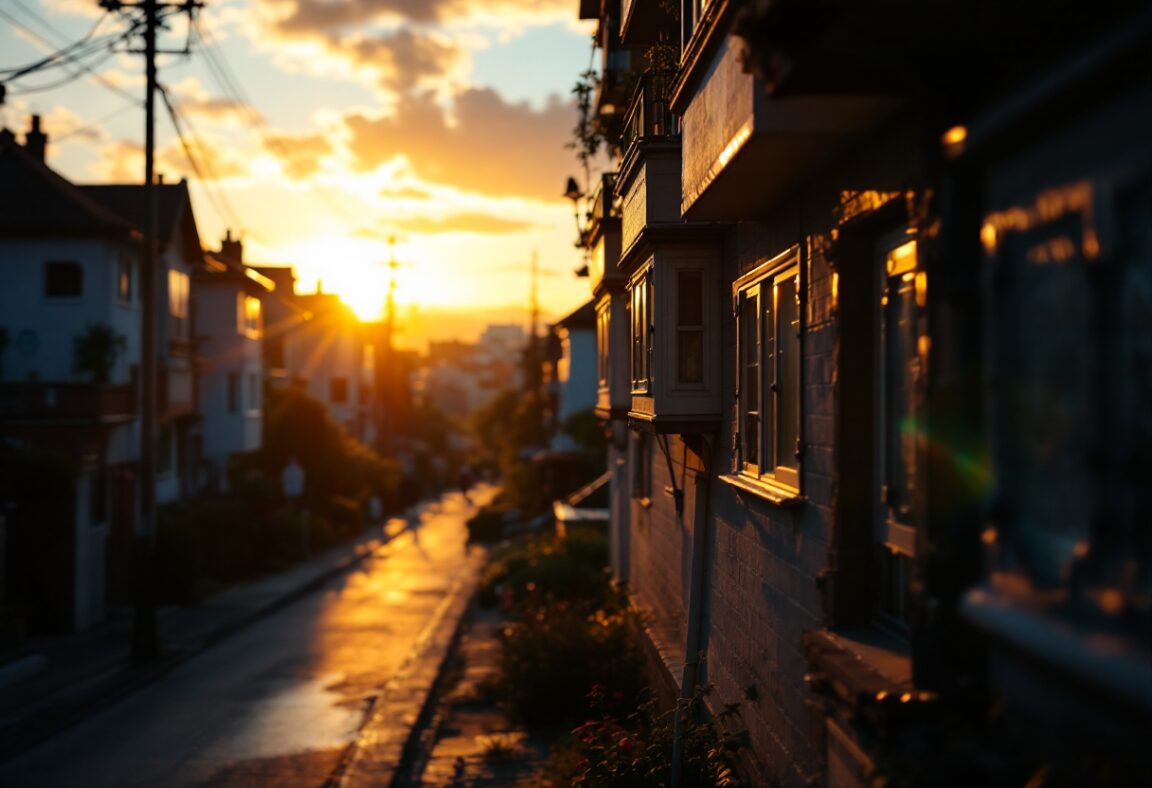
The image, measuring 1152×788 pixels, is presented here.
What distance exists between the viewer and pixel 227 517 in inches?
1209

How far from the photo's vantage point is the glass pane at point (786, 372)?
21.1 ft

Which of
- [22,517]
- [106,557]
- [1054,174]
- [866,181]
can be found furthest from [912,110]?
[106,557]

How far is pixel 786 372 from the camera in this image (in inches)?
263

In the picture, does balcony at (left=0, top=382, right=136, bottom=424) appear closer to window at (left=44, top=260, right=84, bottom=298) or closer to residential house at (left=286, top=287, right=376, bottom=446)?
window at (left=44, top=260, right=84, bottom=298)

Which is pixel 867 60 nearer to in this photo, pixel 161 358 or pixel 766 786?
pixel 766 786

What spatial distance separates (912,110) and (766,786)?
3.86 m

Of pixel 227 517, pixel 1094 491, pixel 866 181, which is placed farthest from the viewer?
pixel 227 517

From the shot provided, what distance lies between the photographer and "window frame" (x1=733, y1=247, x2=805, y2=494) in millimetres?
6180

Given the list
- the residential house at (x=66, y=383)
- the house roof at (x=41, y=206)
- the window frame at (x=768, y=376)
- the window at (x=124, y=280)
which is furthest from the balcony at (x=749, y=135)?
the window at (x=124, y=280)

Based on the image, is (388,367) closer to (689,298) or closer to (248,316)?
(248,316)

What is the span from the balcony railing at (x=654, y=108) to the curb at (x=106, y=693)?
9.84 meters

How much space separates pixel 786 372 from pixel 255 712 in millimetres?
10575

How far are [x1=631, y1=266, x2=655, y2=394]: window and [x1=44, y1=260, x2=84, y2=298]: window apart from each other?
17.2 meters

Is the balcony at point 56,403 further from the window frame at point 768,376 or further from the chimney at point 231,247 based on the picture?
the chimney at point 231,247
